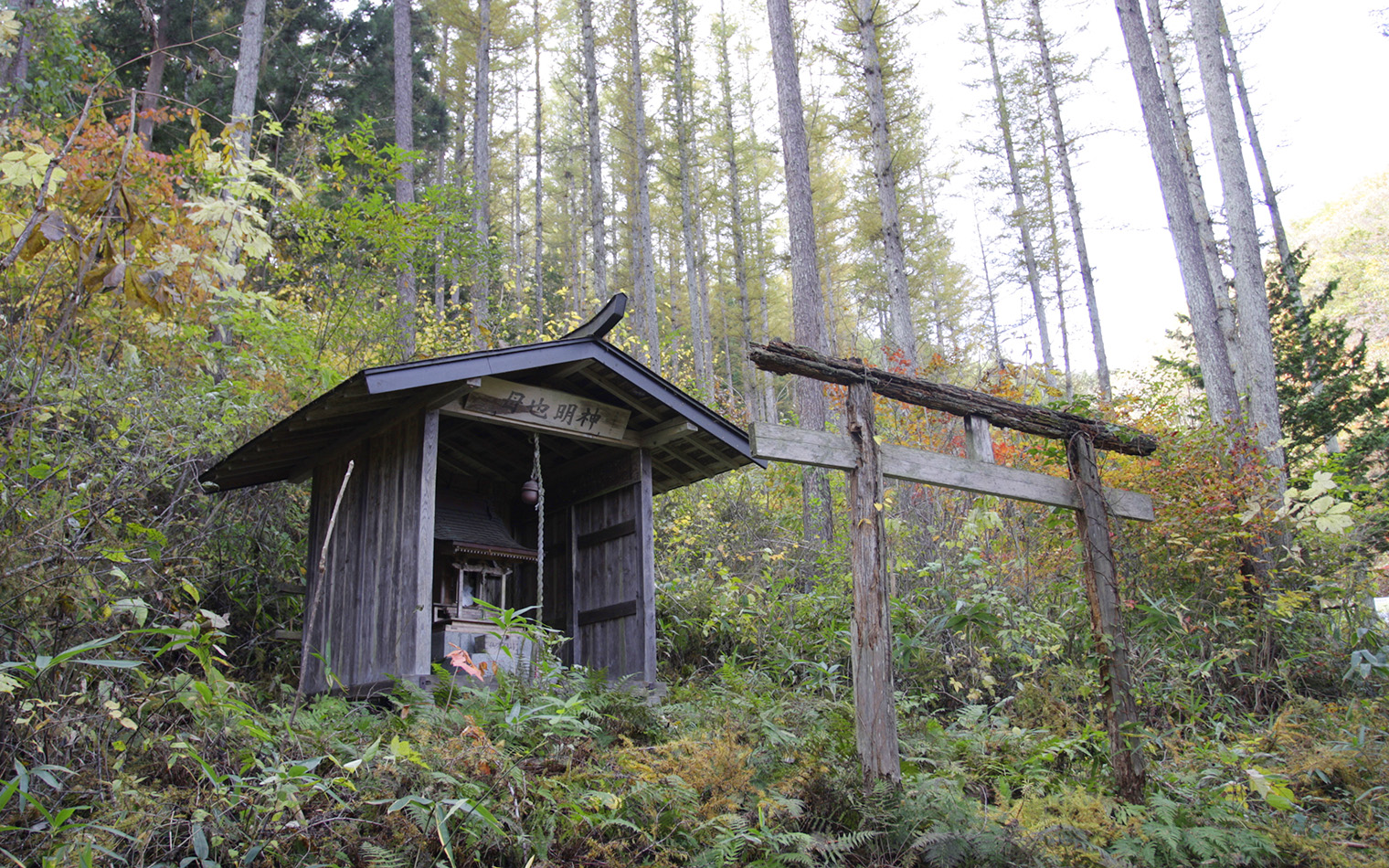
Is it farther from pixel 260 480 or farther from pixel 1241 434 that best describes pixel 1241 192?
pixel 260 480

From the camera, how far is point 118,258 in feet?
14.8

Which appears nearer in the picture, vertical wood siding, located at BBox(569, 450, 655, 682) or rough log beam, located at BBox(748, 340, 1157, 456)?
rough log beam, located at BBox(748, 340, 1157, 456)

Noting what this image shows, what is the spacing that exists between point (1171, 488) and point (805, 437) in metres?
6.57

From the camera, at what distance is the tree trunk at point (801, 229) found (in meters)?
11.9

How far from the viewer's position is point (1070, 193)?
79.0 ft

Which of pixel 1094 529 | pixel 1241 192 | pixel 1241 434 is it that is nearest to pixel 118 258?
pixel 1094 529

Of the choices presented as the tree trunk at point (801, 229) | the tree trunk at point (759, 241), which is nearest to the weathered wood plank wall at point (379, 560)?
the tree trunk at point (801, 229)

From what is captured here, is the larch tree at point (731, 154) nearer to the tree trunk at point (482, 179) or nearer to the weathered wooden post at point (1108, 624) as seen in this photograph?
the tree trunk at point (482, 179)

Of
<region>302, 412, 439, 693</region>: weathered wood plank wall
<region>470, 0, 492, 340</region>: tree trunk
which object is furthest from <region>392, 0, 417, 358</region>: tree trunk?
<region>302, 412, 439, 693</region>: weathered wood plank wall

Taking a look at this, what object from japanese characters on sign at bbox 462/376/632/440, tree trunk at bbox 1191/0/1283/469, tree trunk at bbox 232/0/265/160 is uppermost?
tree trunk at bbox 232/0/265/160

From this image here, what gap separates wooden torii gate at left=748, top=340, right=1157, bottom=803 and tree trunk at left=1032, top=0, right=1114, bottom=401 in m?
16.0

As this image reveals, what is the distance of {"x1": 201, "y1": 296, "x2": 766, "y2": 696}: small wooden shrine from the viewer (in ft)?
23.3

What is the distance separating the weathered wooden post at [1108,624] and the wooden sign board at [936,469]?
0.18 metres

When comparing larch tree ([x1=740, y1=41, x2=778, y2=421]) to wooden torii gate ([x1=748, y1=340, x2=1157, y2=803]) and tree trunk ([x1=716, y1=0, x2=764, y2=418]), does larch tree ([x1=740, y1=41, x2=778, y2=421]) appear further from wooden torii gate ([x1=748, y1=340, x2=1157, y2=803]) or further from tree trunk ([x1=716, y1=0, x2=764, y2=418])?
wooden torii gate ([x1=748, y1=340, x2=1157, y2=803])
